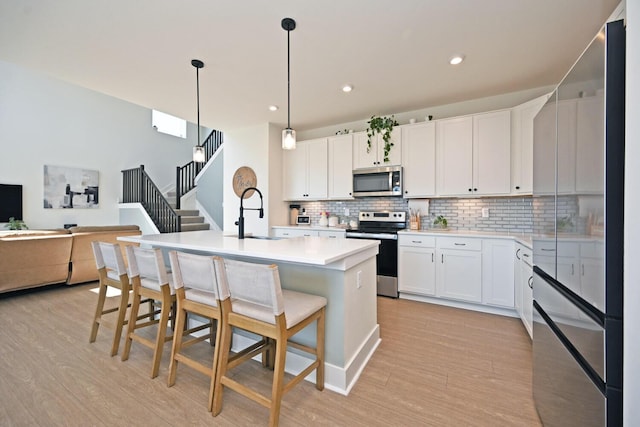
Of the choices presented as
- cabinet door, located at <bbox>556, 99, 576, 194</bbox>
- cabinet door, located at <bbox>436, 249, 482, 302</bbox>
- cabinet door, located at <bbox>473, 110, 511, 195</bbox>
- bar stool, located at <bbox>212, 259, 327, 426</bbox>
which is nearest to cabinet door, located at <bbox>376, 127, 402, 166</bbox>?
cabinet door, located at <bbox>473, 110, 511, 195</bbox>

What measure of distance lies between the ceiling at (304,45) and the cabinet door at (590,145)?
4.41 ft

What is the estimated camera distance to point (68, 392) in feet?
6.06

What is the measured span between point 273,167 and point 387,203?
2.05 m

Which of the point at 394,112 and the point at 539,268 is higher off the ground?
the point at 394,112

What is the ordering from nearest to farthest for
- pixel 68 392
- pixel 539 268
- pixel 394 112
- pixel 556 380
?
1. pixel 556 380
2. pixel 539 268
3. pixel 68 392
4. pixel 394 112

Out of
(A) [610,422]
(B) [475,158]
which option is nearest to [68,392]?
(A) [610,422]

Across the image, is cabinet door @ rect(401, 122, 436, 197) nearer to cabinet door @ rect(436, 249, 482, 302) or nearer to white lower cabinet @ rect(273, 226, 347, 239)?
cabinet door @ rect(436, 249, 482, 302)

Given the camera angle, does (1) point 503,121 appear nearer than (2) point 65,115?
Yes

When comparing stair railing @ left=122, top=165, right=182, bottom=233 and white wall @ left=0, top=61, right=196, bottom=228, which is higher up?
white wall @ left=0, top=61, right=196, bottom=228

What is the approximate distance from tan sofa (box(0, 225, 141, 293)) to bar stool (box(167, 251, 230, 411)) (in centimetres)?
281

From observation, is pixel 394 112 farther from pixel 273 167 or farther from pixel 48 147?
pixel 48 147

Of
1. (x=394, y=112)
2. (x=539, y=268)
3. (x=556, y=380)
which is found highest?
(x=394, y=112)

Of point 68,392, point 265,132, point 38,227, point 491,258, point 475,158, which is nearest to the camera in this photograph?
point 68,392

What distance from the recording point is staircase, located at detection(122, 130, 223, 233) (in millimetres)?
5770
